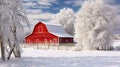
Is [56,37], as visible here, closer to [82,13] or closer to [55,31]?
[55,31]

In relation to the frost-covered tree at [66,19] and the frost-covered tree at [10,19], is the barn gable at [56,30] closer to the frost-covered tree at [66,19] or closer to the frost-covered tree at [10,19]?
the frost-covered tree at [66,19]

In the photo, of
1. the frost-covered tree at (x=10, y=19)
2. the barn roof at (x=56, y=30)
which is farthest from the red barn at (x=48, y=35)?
the frost-covered tree at (x=10, y=19)

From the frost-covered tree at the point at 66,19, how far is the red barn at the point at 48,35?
13.3 metres

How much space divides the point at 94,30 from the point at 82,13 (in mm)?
4130

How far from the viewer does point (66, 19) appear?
77.9 meters

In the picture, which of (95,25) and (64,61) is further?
(95,25)

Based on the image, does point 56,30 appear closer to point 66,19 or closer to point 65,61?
point 66,19

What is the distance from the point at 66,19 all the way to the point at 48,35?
21.9 m

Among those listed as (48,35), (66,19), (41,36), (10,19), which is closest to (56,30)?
(48,35)

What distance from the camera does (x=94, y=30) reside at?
39312 millimetres

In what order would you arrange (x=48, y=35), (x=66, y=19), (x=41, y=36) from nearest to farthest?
(x=48, y=35)
(x=41, y=36)
(x=66, y=19)

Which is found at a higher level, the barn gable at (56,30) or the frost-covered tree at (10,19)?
the frost-covered tree at (10,19)

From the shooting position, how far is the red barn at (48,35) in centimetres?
5578

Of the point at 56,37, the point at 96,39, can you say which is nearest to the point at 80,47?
the point at 96,39
